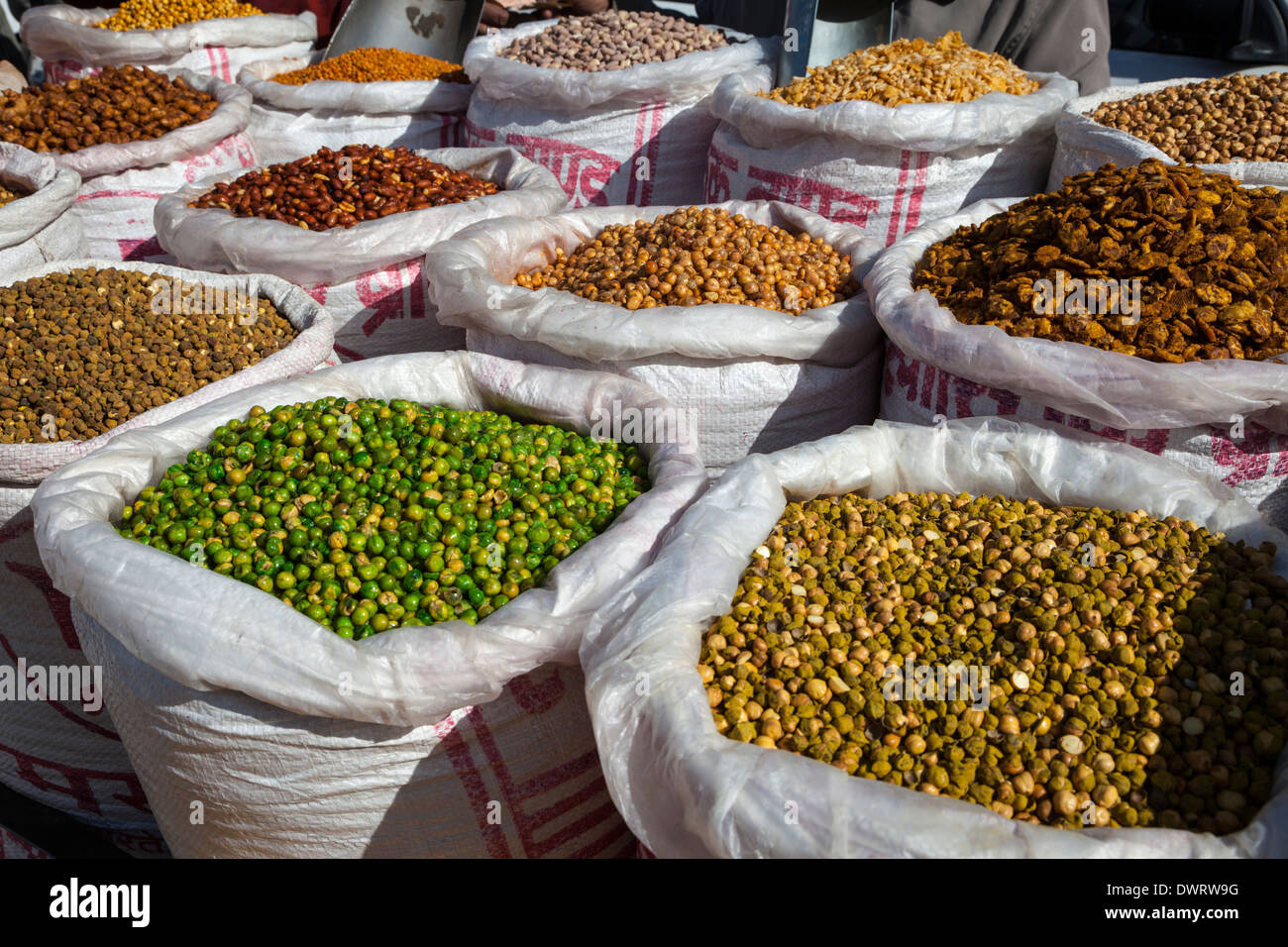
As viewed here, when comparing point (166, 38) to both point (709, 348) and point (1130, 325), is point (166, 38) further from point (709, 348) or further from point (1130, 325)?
point (1130, 325)

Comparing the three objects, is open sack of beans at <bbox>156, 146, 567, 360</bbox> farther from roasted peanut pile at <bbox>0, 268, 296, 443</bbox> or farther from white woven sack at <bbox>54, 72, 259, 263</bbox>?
white woven sack at <bbox>54, 72, 259, 263</bbox>

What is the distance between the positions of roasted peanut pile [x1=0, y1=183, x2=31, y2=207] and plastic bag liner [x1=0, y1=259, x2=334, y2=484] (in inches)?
17.5

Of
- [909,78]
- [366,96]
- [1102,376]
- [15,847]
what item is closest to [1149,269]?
[1102,376]

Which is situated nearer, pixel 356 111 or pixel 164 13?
pixel 356 111

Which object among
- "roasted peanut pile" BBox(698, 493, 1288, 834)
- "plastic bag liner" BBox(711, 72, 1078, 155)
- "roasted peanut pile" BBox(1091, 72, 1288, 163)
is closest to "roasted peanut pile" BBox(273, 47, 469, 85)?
"plastic bag liner" BBox(711, 72, 1078, 155)

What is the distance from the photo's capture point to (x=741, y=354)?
2.25 metres

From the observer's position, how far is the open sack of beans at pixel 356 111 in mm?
3943

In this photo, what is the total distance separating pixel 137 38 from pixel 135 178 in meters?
1.72

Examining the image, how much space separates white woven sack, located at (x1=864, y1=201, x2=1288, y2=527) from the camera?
6.07ft

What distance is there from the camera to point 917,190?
2.93 m
